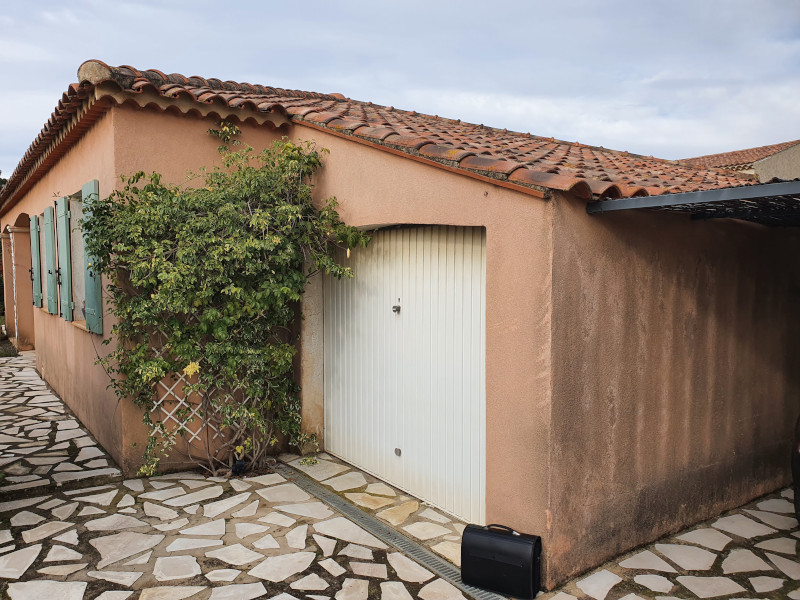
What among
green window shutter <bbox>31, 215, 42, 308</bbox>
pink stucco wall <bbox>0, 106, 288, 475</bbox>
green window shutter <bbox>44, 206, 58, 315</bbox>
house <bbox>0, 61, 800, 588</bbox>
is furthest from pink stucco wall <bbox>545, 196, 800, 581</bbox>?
green window shutter <bbox>31, 215, 42, 308</bbox>

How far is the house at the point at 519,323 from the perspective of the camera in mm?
4098

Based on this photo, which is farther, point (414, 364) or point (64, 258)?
point (64, 258)

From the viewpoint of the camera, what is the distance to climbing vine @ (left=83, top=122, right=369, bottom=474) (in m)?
5.64

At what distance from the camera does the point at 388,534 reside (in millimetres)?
4863

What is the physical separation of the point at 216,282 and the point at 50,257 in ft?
16.3

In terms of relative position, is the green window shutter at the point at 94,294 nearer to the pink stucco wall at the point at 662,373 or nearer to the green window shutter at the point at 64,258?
the green window shutter at the point at 64,258

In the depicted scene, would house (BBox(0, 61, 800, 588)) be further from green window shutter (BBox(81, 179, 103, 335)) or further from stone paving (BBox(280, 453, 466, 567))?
stone paving (BBox(280, 453, 466, 567))

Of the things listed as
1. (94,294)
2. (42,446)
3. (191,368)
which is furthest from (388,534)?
(42,446)

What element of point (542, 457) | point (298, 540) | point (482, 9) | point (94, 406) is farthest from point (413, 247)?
point (482, 9)

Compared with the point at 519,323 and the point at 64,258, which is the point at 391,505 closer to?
the point at 519,323

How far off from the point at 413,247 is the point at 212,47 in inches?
552

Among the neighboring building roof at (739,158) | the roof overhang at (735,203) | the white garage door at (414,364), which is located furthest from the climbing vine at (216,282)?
the neighboring building roof at (739,158)

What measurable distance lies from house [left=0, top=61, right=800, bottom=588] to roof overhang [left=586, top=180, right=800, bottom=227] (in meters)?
0.02

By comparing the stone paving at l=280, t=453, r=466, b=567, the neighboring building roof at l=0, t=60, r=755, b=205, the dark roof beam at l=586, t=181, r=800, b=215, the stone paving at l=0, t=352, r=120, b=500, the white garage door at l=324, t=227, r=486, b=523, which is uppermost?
the neighboring building roof at l=0, t=60, r=755, b=205
